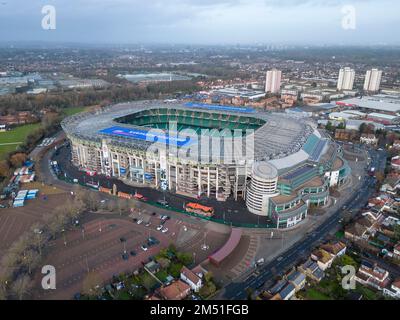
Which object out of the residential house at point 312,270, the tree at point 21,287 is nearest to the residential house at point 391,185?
the residential house at point 312,270

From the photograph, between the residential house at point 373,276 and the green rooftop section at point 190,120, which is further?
the green rooftop section at point 190,120

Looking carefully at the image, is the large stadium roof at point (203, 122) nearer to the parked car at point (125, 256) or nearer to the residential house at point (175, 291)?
the parked car at point (125, 256)

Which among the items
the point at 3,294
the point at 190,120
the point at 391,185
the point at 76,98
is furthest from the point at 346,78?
the point at 3,294

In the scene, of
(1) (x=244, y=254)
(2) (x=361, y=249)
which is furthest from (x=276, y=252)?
(2) (x=361, y=249)

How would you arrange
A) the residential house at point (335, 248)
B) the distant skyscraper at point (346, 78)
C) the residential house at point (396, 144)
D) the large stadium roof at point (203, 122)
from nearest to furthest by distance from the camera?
the residential house at point (335, 248)
the large stadium roof at point (203, 122)
the residential house at point (396, 144)
the distant skyscraper at point (346, 78)

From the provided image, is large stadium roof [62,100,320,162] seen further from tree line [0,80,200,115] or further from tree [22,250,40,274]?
tree line [0,80,200,115]
